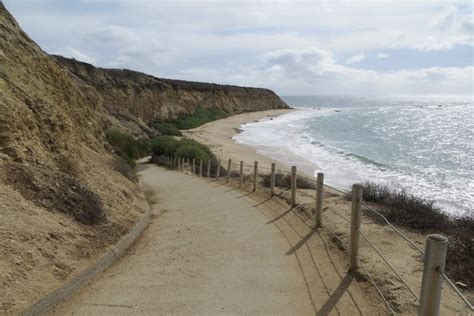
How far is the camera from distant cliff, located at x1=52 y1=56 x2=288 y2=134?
4791 centimetres

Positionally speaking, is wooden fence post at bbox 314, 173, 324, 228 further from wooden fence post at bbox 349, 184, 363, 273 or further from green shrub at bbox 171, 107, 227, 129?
green shrub at bbox 171, 107, 227, 129

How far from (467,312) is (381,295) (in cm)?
92

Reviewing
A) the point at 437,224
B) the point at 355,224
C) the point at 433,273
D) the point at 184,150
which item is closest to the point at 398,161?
the point at 184,150

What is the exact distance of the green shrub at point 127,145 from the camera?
2950cm

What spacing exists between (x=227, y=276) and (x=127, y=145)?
30.2 metres

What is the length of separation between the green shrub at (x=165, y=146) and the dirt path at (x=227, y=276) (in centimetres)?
2483

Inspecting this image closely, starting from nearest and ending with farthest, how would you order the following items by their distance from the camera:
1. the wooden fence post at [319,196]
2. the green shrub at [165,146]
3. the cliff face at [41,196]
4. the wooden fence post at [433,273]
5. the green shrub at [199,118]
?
the wooden fence post at [433,273] < the cliff face at [41,196] < the wooden fence post at [319,196] < the green shrub at [165,146] < the green shrub at [199,118]

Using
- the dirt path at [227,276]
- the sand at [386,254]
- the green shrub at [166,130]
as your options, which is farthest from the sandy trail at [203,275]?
the green shrub at [166,130]

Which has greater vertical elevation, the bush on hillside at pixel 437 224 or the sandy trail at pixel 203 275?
the bush on hillside at pixel 437 224

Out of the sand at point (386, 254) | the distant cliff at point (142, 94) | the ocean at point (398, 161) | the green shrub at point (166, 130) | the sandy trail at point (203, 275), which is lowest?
the ocean at point (398, 161)

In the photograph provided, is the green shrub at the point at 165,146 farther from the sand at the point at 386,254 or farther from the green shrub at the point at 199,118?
the green shrub at the point at 199,118

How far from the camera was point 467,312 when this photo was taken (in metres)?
5.02

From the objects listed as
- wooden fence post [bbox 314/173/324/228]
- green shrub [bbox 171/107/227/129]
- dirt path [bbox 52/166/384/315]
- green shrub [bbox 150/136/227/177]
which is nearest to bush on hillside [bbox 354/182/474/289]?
wooden fence post [bbox 314/173/324/228]

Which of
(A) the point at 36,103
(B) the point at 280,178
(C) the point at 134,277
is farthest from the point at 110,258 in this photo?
(B) the point at 280,178
